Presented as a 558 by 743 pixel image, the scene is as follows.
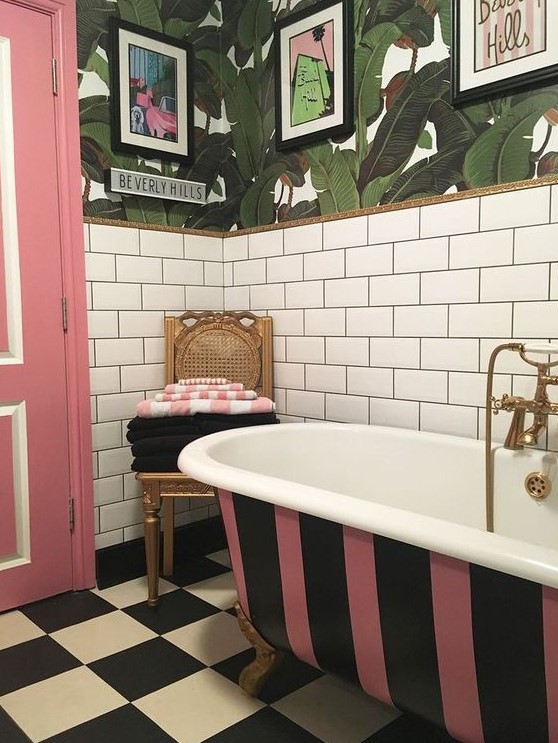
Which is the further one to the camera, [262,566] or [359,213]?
[359,213]

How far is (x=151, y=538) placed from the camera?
7.53 feet

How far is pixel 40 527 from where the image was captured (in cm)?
239

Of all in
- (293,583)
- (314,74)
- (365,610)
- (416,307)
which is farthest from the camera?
(314,74)

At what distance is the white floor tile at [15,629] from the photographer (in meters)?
2.10

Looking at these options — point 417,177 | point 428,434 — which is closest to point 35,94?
point 417,177

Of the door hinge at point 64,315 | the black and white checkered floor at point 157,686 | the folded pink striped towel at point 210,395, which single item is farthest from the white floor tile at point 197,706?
the door hinge at point 64,315

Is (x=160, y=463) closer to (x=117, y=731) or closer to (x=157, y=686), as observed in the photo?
(x=157, y=686)

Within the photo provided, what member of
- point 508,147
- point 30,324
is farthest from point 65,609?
point 508,147

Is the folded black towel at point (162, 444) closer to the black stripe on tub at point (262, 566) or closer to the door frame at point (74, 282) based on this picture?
the door frame at point (74, 282)

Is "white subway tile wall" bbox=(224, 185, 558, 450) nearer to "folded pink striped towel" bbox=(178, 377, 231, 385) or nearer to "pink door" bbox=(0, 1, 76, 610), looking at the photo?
"folded pink striped towel" bbox=(178, 377, 231, 385)

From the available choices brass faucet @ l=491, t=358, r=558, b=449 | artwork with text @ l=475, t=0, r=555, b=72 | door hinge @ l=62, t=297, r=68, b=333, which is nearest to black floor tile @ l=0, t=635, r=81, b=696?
door hinge @ l=62, t=297, r=68, b=333

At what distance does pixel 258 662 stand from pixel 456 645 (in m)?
0.73

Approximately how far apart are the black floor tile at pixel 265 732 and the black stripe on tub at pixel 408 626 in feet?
1.15

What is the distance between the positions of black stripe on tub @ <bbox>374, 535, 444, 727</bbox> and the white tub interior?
0.25 ft
